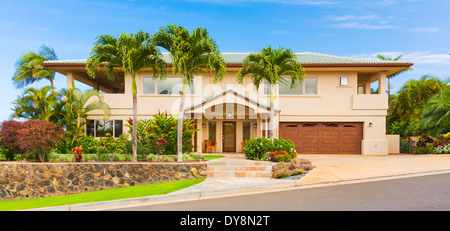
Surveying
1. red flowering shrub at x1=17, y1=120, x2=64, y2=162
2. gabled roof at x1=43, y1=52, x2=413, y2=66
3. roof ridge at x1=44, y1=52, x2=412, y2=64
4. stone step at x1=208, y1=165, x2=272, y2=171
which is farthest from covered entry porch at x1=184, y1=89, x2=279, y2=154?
red flowering shrub at x1=17, y1=120, x2=64, y2=162

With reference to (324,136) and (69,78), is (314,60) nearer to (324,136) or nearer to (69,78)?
(324,136)

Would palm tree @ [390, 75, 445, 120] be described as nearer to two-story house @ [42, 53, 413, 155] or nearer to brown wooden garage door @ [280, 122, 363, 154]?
two-story house @ [42, 53, 413, 155]

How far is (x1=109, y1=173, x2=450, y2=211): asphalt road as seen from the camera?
25.5 ft

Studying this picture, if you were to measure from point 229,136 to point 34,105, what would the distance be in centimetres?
1217

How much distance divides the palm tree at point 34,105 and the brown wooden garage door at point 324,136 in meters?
14.8

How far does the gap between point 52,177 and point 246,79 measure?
13.1 m

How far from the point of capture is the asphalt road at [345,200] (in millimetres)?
7762

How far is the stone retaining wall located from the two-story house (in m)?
7.93

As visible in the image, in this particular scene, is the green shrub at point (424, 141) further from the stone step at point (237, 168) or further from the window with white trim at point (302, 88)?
the stone step at point (237, 168)

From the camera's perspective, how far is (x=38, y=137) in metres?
13.8

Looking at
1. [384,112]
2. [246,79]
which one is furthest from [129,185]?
[384,112]

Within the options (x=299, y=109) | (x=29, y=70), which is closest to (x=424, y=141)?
(x=299, y=109)

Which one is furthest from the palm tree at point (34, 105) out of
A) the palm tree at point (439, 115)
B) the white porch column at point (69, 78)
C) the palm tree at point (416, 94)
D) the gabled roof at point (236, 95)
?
the palm tree at point (416, 94)
